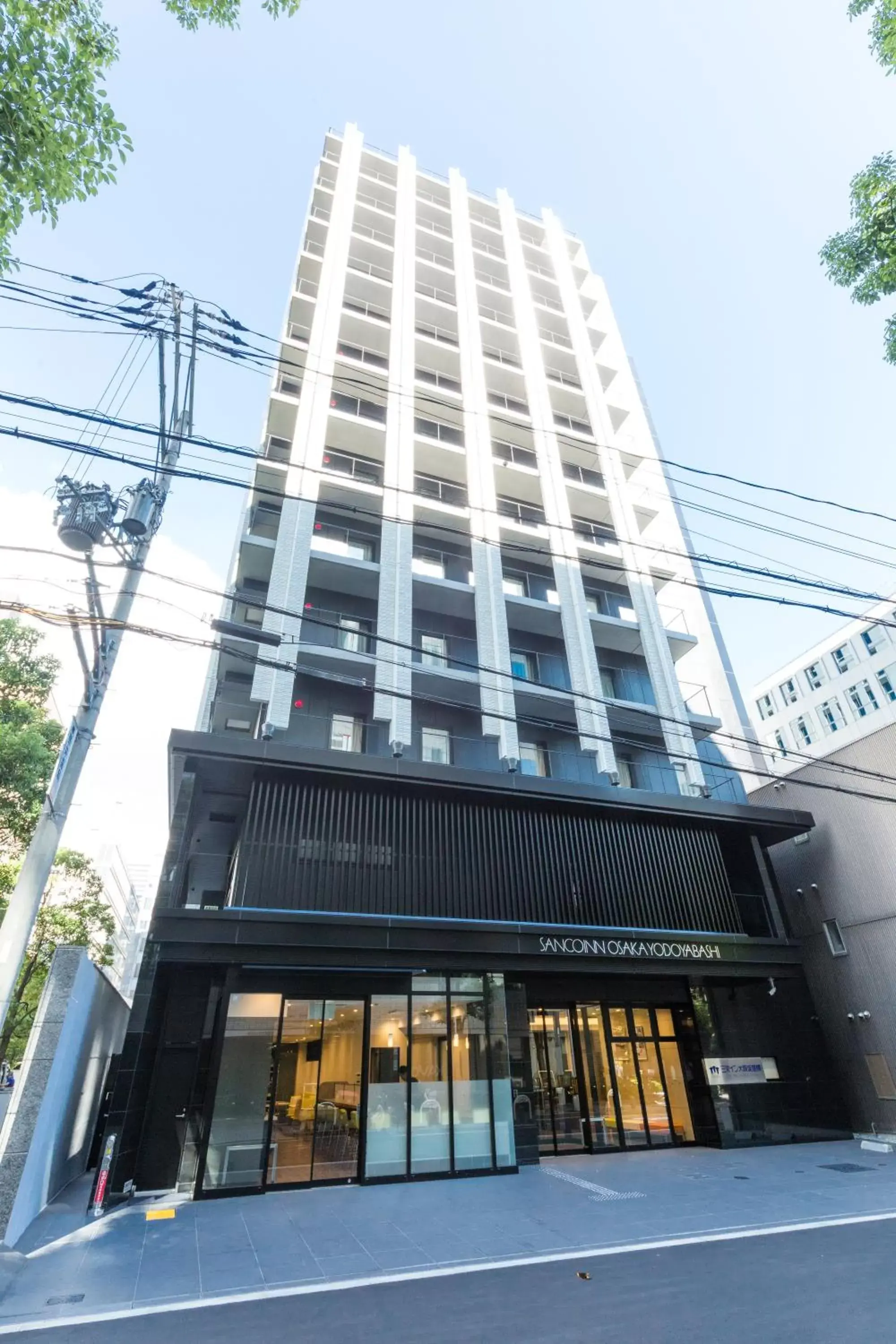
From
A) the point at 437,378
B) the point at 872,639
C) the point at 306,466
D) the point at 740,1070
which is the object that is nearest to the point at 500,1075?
the point at 740,1070

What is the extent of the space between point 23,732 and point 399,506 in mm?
11566

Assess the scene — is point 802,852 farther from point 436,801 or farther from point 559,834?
point 436,801

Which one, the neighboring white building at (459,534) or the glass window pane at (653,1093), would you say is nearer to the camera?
the glass window pane at (653,1093)

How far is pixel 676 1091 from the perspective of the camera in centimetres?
1501

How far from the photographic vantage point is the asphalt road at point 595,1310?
5.39m

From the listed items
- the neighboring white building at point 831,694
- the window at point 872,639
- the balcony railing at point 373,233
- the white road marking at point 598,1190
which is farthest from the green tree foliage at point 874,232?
the window at point 872,639

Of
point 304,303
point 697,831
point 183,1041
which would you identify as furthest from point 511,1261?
point 304,303

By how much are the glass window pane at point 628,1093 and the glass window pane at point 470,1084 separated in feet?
12.9

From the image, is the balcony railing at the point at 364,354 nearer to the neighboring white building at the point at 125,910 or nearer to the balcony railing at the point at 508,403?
the balcony railing at the point at 508,403

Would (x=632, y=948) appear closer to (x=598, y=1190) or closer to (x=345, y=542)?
(x=598, y=1190)

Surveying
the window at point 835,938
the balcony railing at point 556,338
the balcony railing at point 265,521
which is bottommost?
the window at point 835,938

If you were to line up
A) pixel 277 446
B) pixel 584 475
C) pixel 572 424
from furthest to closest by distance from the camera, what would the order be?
pixel 572 424, pixel 584 475, pixel 277 446

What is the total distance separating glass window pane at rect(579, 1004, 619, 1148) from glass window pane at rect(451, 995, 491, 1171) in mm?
3272

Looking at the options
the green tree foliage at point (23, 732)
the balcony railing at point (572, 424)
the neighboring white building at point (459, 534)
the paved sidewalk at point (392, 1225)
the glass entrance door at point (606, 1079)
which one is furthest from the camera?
the balcony railing at point (572, 424)
